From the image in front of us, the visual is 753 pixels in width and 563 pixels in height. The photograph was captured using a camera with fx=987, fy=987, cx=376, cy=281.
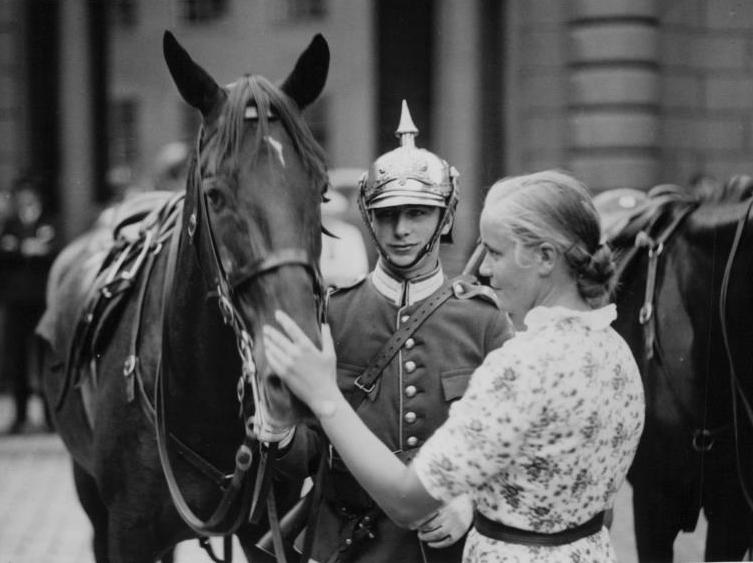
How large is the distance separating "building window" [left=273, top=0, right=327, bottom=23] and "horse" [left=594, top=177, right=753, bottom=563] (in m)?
2.15

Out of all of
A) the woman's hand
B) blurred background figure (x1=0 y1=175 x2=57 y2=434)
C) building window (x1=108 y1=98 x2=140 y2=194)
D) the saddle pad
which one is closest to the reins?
the woman's hand

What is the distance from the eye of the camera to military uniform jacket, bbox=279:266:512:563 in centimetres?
253

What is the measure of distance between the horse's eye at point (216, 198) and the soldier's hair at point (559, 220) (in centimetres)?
61

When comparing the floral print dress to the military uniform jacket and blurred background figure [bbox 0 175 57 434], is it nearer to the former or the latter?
the military uniform jacket

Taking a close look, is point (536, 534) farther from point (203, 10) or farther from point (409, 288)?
point (203, 10)

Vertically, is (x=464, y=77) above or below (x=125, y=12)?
below

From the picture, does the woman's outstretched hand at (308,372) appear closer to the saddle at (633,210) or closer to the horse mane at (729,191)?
the saddle at (633,210)

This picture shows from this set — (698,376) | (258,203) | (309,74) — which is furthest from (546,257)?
(698,376)

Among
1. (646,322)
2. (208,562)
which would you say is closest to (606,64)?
(646,322)

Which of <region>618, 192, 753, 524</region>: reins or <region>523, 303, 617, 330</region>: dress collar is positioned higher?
<region>523, 303, 617, 330</region>: dress collar

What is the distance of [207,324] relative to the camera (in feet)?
8.46

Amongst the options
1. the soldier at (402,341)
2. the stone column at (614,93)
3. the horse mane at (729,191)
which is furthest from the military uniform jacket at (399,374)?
the stone column at (614,93)

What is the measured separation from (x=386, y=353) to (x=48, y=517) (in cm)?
424

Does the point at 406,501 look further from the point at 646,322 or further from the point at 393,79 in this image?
the point at 393,79
